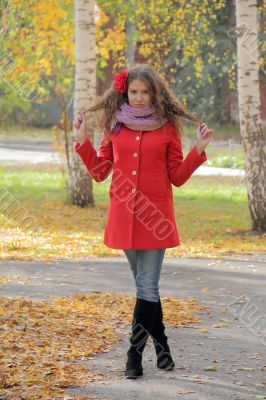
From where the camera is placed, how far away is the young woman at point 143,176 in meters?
6.39

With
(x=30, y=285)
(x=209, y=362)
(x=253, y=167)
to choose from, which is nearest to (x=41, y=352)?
(x=209, y=362)

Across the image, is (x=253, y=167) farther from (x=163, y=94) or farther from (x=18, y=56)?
(x=18, y=56)

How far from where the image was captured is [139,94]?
21.1 feet

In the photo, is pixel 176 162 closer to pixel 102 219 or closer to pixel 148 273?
pixel 148 273

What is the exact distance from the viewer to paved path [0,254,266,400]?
6.19 meters

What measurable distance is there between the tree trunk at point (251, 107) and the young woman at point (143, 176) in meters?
7.51

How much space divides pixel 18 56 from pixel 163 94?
56.3 ft

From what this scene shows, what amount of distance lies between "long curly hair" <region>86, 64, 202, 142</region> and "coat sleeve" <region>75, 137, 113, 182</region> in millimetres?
71

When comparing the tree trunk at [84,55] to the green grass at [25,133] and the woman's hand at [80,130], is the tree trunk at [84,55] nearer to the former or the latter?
the woman's hand at [80,130]

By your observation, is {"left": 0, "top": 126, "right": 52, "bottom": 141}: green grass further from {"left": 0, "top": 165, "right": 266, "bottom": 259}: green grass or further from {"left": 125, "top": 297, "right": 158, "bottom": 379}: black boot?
{"left": 125, "top": 297, "right": 158, "bottom": 379}: black boot

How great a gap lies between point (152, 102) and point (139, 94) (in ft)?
0.35

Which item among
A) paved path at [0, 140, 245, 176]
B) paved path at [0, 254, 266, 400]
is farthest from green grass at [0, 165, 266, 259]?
paved path at [0, 140, 245, 176]

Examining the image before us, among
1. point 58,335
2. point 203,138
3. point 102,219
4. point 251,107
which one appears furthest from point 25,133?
point 203,138

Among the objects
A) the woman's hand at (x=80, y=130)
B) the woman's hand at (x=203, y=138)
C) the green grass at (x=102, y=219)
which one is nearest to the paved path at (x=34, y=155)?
the green grass at (x=102, y=219)
